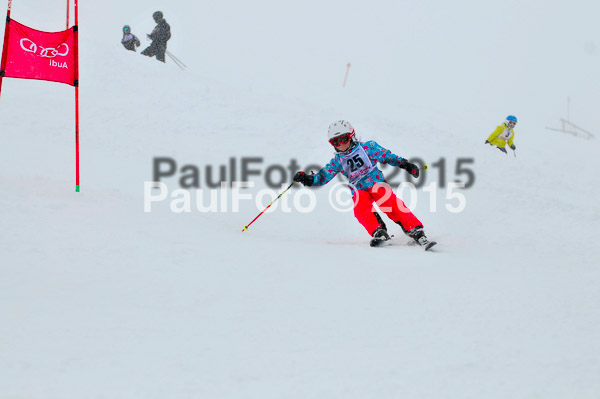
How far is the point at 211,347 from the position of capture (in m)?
2.63

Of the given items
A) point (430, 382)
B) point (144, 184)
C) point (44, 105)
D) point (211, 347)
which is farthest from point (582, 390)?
point (44, 105)

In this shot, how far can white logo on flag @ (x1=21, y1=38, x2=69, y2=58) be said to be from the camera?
19.2 ft

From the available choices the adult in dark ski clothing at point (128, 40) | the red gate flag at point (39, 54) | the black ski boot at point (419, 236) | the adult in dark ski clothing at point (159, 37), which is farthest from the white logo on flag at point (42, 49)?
the adult in dark ski clothing at point (128, 40)

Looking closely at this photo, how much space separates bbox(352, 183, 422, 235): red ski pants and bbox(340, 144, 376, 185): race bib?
0.64 ft

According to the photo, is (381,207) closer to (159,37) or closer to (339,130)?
(339,130)

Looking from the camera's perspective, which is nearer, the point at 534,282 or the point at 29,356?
the point at 29,356

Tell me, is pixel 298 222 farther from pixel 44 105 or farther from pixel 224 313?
pixel 44 105

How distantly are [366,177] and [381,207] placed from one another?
0.41 metres

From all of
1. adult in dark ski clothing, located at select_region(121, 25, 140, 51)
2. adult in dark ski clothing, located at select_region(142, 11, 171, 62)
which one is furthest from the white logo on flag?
adult in dark ski clothing, located at select_region(121, 25, 140, 51)

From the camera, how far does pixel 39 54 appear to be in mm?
5953

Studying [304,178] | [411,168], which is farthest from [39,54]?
[411,168]

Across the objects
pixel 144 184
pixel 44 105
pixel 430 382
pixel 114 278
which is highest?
pixel 44 105

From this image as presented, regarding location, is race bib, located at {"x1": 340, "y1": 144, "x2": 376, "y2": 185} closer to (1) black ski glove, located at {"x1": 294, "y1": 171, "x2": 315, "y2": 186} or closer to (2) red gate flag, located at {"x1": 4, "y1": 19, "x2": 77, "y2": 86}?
(1) black ski glove, located at {"x1": 294, "y1": 171, "x2": 315, "y2": 186}

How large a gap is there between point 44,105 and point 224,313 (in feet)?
28.3
